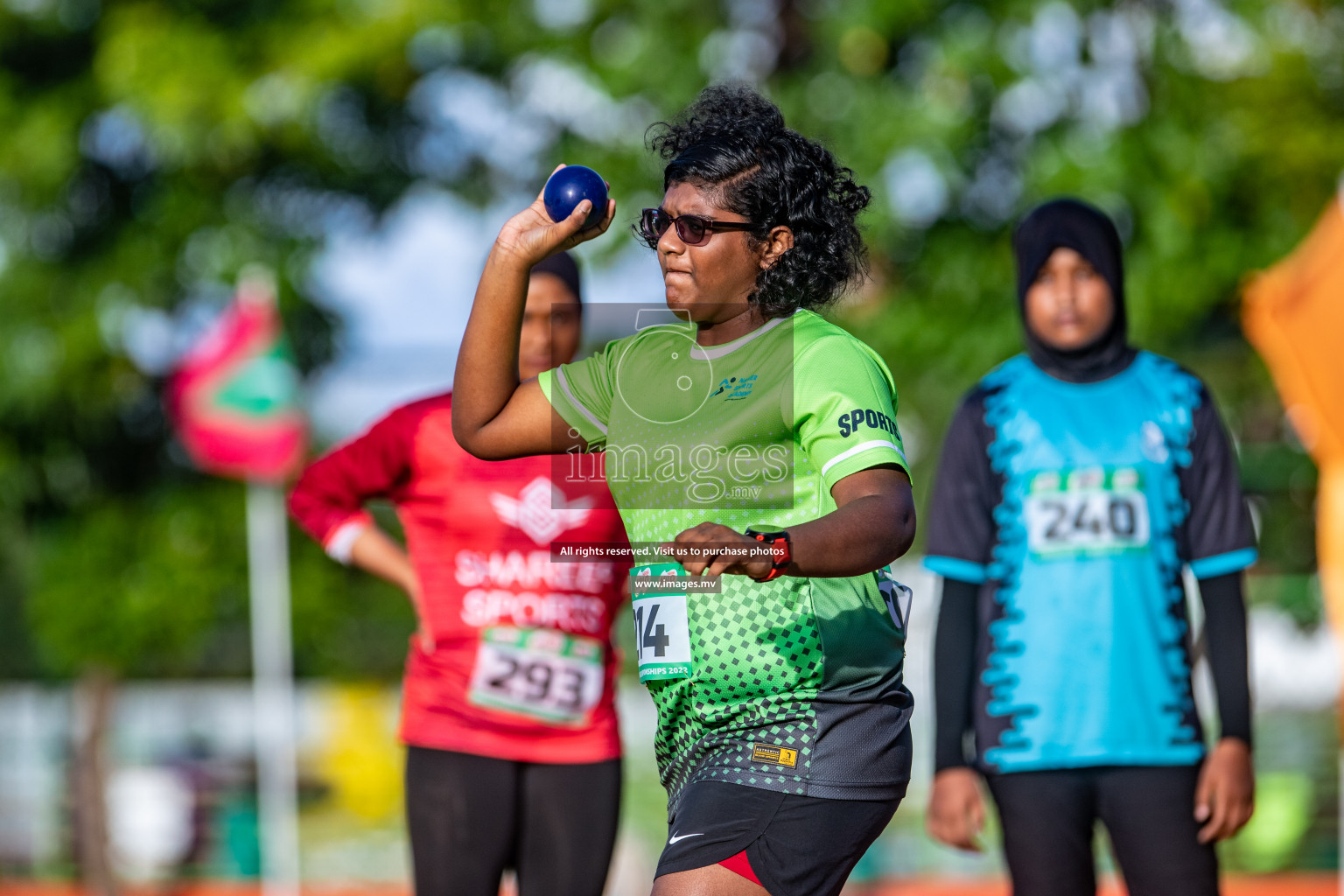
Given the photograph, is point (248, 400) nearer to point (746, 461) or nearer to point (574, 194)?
point (574, 194)

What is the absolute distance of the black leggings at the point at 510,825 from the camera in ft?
11.4

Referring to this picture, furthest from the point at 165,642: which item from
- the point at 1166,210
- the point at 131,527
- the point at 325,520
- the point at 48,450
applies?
the point at 1166,210

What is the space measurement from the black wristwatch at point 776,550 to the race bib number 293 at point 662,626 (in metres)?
0.46

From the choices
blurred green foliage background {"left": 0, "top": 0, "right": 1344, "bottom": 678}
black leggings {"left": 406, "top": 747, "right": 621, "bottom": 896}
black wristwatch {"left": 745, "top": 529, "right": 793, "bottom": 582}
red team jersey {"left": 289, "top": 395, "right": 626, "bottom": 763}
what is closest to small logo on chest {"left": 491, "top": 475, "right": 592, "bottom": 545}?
red team jersey {"left": 289, "top": 395, "right": 626, "bottom": 763}

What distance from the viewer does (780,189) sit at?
2383 mm

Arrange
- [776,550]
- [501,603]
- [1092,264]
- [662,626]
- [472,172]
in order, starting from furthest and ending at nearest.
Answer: [472,172] → [501,603] → [1092,264] → [662,626] → [776,550]

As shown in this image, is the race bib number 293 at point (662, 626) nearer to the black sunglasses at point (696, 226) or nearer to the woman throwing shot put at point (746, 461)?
the woman throwing shot put at point (746, 461)

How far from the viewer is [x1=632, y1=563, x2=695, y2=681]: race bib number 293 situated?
2.36 metres

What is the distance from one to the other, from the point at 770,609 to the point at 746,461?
25 centimetres

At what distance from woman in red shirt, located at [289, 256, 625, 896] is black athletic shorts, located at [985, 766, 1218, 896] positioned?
1022 millimetres

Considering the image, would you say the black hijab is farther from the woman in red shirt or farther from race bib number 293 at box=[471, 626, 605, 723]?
race bib number 293 at box=[471, 626, 605, 723]

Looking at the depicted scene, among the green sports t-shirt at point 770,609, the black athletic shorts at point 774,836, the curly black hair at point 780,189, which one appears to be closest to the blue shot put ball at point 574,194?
the curly black hair at point 780,189

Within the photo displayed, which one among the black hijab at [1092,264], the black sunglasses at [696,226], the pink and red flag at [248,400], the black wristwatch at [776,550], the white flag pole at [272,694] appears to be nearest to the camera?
the black wristwatch at [776,550]

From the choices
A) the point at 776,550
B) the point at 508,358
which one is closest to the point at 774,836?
the point at 776,550
